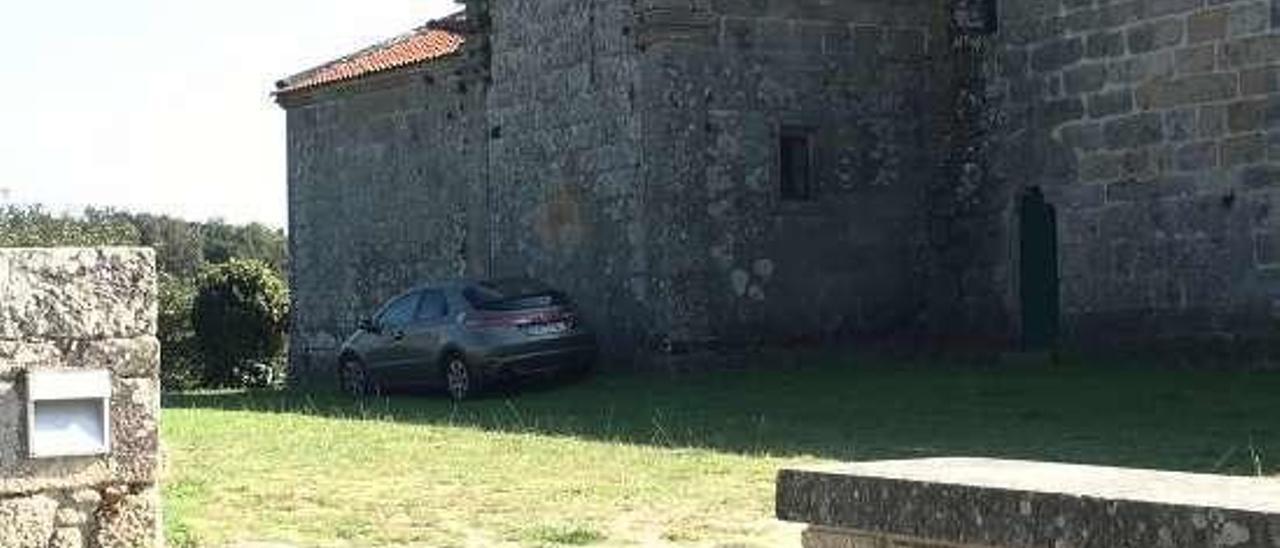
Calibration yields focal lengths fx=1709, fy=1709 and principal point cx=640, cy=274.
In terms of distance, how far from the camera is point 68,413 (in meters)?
7.48

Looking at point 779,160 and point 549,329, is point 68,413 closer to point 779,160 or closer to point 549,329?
point 549,329

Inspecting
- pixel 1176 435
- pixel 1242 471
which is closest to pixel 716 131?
pixel 1176 435

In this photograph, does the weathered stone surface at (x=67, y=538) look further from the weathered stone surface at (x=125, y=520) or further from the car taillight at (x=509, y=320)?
the car taillight at (x=509, y=320)

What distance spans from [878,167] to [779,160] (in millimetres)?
1497

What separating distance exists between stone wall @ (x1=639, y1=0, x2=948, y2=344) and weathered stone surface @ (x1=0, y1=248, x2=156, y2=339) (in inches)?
458

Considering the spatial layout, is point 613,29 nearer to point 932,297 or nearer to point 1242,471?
point 932,297

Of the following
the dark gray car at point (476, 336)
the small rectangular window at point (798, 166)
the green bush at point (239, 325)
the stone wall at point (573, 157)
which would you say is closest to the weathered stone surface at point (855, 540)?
the dark gray car at point (476, 336)

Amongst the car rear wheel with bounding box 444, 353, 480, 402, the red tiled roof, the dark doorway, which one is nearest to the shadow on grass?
the car rear wheel with bounding box 444, 353, 480, 402

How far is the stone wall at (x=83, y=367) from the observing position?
7.32 meters

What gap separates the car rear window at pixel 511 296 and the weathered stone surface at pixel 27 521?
Result: 11.4 metres

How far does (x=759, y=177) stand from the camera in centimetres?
Answer: 1955

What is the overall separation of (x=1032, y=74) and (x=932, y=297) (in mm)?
3069

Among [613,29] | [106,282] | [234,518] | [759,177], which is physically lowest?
[234,518]

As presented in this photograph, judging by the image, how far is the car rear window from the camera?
18891 mm
